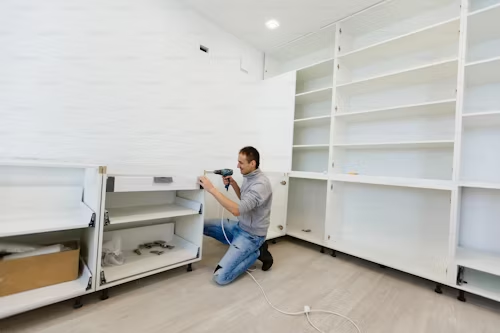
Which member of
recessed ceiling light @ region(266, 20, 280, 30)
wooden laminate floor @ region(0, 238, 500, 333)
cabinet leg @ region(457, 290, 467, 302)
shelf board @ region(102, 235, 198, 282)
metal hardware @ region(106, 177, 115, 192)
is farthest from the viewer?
recessed ceiling light @ region(266, 20, 280, 30)

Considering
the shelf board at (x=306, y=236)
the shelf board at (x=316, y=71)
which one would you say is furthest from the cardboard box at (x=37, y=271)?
the shelf board at (x=316, y=71)

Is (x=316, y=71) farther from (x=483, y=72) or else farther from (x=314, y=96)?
(x=483, y=72)

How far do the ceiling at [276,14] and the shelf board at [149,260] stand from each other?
2.29 m

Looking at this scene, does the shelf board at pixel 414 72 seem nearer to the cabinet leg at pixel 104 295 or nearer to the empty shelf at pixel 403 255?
the empty shelf at pixel 403 255

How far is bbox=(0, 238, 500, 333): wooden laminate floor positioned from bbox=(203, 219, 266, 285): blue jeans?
0.24 ft

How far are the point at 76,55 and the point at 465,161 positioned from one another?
3.18 metres

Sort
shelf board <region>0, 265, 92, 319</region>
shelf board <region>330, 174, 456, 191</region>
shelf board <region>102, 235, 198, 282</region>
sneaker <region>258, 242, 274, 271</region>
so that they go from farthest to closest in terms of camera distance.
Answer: sneaker <region>258, 242, 274, 271</region> → shelf board <region>330, 174, 456, 191</region> → shelf board <region>102, 235, 198, 282</region> → shelf board <region>0, 265, 92, 319</region>

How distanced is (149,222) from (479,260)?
260 cm

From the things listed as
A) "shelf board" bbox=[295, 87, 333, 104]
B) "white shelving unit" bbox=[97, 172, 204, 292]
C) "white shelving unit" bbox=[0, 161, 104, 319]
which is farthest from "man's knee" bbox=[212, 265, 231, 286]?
"shelf board" bbox=[295, 87, 333, 104]

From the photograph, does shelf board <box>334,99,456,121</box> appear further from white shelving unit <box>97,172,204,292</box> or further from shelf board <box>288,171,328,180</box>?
white shelving unit <box>97,172,204,292</box>

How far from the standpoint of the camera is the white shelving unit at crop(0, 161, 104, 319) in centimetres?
114

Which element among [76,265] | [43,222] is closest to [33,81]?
[43,222]

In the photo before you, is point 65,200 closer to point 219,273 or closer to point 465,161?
point 219,273

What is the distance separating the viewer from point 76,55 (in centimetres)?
165
